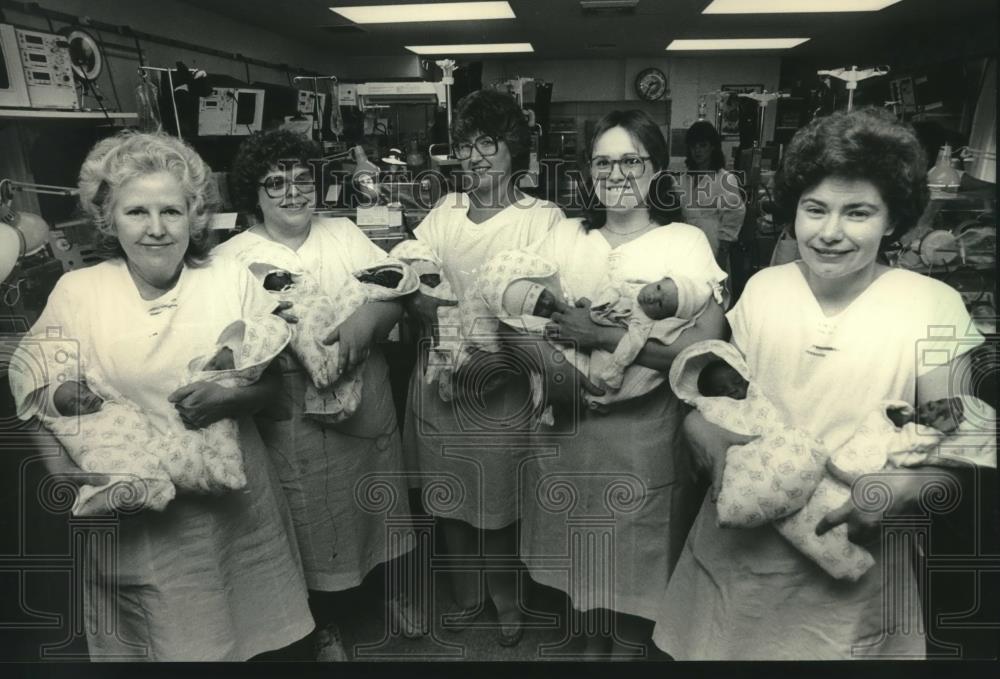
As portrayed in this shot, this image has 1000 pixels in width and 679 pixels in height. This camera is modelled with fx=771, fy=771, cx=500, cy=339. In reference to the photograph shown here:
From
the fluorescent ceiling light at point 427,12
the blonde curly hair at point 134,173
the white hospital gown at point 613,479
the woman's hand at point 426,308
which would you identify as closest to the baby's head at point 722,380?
the white hospital gown at point 613,479

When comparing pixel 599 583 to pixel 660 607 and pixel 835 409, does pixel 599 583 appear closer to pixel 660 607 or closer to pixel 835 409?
pixel 660 607

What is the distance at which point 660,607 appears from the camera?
2186 mm

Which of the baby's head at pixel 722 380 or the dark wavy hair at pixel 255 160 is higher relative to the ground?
the dark wavy hair at pixel 255 160

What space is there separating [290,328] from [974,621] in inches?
82.7

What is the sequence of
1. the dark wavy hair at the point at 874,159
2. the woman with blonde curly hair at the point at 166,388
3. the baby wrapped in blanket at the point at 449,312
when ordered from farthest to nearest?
the baby wrapped in blanket at the point at 449,312
the woman with blonde curly hair at the point at 166,388
the dark wavy hair at the point at 874,159

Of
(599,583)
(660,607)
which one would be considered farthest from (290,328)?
(660,607)

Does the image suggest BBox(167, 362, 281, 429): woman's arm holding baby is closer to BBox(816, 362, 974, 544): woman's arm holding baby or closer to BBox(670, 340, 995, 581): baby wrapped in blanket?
BBox(670, 340, 995, 581): baby wrapped in blanket

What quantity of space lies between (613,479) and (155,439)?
48.7 inches

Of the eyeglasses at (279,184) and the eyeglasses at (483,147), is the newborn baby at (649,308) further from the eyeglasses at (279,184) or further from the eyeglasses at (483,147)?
the eyeglasses at (279,184)

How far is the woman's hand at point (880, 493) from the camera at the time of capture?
78.2 inches

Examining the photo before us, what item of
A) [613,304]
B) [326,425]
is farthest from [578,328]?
[326,425]

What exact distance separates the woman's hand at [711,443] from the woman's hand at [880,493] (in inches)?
10.2

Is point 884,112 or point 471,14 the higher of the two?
point 471,14

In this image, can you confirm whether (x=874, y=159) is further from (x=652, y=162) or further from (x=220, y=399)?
(x=220, y=399)
